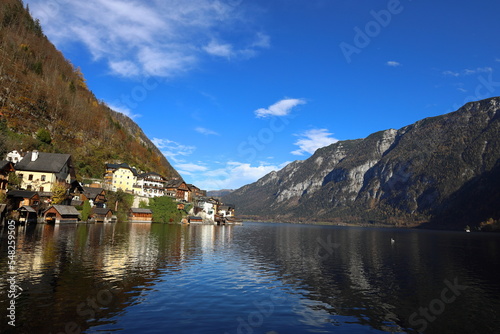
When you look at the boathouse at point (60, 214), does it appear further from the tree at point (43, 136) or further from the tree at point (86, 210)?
the tree at point (43, 136)

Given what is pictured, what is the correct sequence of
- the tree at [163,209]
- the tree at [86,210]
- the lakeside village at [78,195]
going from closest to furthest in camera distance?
the lakeside village at [78,195] < the tree at [86,210] < the tree at [163,209]

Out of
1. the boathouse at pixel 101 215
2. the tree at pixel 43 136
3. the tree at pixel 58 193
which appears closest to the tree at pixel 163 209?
the boathouse at pixel 101 215

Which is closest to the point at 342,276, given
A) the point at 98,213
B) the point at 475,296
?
the point at 475,296

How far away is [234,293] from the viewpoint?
81.0 feet

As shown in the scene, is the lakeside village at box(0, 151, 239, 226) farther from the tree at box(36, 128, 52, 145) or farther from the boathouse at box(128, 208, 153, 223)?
the tree at box(36, 128, 52, 145)

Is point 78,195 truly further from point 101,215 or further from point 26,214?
point 26,214

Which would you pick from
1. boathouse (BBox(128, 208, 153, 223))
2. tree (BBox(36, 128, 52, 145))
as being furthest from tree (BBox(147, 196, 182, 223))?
tree (BBox(36, 128, 52, 145))

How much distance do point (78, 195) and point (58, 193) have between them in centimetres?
1348

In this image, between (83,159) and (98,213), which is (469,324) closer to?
(98,213)

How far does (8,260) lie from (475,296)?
43935mm

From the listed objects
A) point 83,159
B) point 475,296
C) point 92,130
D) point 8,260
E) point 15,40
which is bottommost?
point 475,296

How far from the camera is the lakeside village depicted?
75250 mm

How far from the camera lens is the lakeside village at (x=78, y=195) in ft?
247

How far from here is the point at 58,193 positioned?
290 ft
